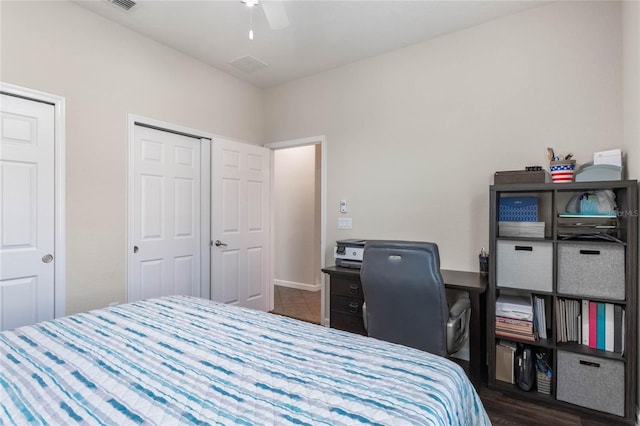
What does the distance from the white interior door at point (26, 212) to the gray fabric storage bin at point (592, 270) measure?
3609 millimetres

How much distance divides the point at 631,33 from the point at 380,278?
223 centimetres

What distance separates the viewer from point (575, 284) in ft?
6.77

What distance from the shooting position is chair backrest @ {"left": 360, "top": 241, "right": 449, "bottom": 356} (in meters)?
1.87

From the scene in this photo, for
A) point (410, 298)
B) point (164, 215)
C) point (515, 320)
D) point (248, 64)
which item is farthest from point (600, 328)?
point (248, 64)

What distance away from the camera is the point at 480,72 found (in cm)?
274

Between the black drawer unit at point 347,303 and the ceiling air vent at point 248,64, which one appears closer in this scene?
the black drawer unit at point 347,303

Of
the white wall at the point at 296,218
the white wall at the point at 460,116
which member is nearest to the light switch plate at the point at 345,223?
the white wall at the point at 460,116

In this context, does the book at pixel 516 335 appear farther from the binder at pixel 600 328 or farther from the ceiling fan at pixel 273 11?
the ceiling fan at pixel 273 11

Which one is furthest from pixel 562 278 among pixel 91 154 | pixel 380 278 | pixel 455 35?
pixel 91 154

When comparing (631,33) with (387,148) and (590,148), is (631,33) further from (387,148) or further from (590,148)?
(387,148)

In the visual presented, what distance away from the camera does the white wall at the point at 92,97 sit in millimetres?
2285

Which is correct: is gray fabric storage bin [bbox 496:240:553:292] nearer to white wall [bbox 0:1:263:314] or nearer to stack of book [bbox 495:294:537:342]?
stack of book [bbox 495:294:537:342]

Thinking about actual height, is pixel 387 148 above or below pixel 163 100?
below

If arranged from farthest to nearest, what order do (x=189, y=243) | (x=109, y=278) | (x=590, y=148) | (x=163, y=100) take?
(x=189, y=243) < (x=163, y=100) < (x=109, y=278) < (x=590, y=148)
